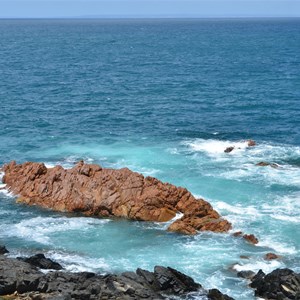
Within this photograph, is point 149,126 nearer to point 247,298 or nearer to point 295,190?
point 295,190

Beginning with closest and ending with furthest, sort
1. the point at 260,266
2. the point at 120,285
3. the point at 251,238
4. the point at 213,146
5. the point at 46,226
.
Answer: the point at 120,285
the point at 260,266
the point at 251,238
the point at 46,226
the point at 213,146

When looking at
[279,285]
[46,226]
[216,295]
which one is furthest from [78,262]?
[279,285]

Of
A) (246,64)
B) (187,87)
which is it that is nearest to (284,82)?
(187,87)

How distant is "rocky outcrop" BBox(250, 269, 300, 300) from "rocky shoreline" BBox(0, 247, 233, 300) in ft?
11.1

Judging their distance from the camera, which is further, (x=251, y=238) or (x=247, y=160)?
(x=247, y=160)

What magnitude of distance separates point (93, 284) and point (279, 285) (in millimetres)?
13815

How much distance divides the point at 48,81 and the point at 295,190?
83.7 meters

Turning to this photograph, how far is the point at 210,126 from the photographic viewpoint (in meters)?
94.2

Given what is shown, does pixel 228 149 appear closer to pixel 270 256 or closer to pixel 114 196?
pixel 114 196

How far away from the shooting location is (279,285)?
4375 cm

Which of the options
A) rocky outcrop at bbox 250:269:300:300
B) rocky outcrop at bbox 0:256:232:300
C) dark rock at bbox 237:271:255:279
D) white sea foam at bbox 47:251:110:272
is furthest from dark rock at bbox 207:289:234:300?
white sea foam at bbox 47:251:110:272

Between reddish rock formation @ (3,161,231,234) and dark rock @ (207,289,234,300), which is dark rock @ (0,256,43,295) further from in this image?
reddish rock formation @ (3,161,231,234)

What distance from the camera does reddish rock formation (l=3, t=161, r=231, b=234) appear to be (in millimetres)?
58781

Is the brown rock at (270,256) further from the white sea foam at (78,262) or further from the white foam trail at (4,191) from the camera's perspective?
the white foam trail at (4,191)
